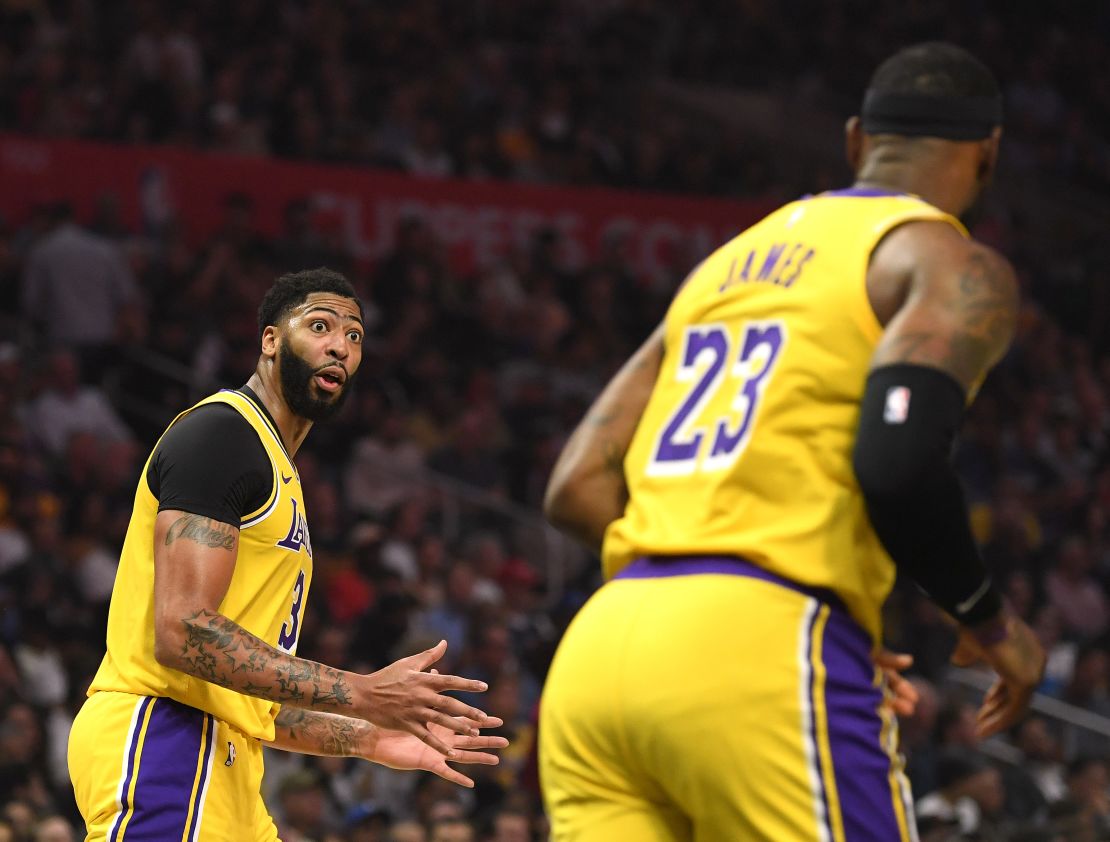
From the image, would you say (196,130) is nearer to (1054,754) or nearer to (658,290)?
(658,290)

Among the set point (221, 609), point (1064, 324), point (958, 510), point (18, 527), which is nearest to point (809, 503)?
point (958, 510)

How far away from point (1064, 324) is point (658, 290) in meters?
4.42

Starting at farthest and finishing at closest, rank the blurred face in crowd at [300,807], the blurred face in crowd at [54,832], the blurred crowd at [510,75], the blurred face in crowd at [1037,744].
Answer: the blurred crowd at [510,75]
the blurred face in crowd at [1037,744]
the blurred face in crowd at [300,807]
the blurred face in crowd at [54,832]

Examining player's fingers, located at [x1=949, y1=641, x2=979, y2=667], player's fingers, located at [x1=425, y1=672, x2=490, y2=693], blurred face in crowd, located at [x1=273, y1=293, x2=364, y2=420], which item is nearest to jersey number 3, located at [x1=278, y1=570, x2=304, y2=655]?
blurred face in crowd, located at [x1=273, y1=293, x2=364, y2=420]

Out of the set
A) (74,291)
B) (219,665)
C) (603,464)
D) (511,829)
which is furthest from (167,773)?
(74,291)

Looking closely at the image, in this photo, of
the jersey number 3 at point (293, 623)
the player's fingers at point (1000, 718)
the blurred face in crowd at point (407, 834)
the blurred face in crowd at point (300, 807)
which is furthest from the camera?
the blurred face in crowd at point (300, 807)

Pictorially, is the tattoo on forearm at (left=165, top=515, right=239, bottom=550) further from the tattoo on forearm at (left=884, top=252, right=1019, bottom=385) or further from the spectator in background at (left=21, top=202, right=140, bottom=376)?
the spectator in background at (left=21, top=202, right=140, bottom=376)

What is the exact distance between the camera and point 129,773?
4004 millimetres

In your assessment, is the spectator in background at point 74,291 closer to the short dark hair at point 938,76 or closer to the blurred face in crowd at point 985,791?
the blurred face in crowd at point 985,791

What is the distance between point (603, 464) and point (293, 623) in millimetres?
1499

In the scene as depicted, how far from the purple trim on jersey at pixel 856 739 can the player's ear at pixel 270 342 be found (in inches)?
85.9

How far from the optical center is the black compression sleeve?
2701 millimetres

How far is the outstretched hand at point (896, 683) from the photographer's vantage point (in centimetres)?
289

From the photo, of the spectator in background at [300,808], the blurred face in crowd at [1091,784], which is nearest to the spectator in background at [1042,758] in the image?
the blurred face in crowd at [1091,784]
